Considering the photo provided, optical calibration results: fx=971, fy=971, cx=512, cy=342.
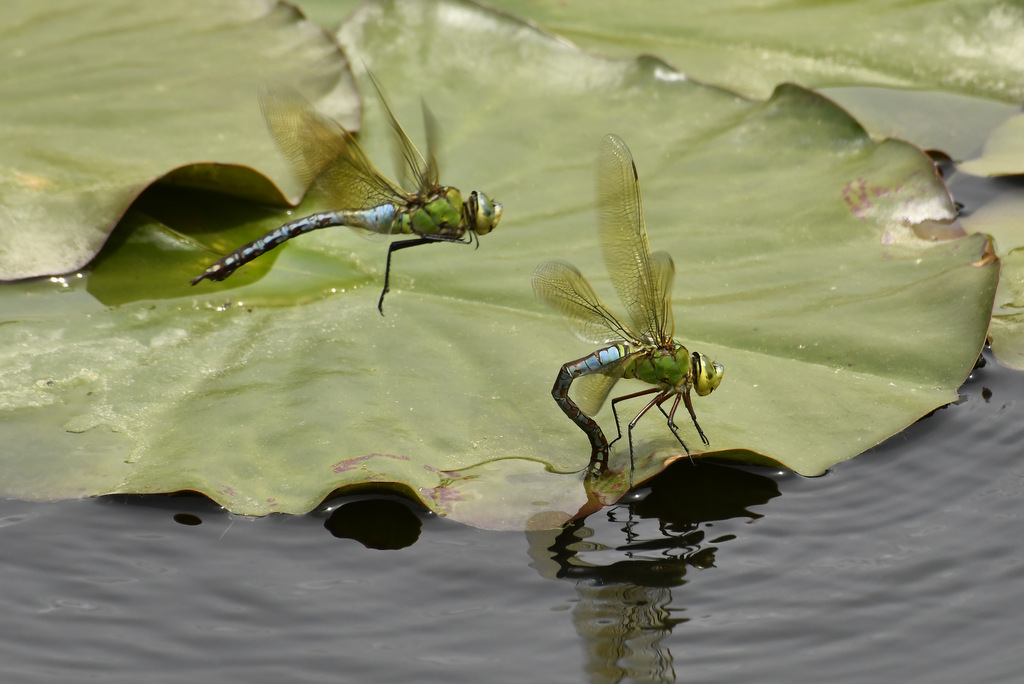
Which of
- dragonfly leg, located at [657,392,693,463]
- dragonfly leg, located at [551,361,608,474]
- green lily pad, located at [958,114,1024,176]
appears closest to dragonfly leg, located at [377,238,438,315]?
dragonfly leg, located at [551,361,608,474]

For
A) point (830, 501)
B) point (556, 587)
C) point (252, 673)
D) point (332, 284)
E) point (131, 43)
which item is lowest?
point (252, 673)

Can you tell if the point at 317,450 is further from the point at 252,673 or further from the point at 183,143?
the point at 183,143

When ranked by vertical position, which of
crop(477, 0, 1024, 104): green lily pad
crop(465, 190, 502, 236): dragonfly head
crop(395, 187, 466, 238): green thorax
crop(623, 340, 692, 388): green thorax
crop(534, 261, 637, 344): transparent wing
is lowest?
crop(623, 340, 692, 388): green thorax

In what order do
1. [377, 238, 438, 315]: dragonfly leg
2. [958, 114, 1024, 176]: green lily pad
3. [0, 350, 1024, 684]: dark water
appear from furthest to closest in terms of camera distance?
1. [958, 114, 1024, 176]: green lily pad
2. [377, 238, 438, 315]: dragonfly leg
3. [0, 350, 1024, 684]: dark water

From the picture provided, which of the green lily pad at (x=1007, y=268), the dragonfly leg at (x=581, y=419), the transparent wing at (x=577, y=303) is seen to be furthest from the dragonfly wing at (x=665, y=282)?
the green lily pad at (x=1007, y=268)

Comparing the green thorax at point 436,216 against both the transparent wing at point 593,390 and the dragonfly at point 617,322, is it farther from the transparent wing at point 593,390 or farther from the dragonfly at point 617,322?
the transparent wing at point 593,390

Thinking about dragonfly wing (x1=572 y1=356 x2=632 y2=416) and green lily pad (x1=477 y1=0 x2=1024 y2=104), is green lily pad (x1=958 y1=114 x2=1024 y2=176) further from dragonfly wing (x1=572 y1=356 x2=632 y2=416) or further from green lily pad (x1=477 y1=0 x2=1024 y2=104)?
dragonfly wing (x1=572 y1=356 x2=632 y2=416)

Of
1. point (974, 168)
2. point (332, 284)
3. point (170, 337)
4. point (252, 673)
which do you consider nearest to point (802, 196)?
point (974, 168)
